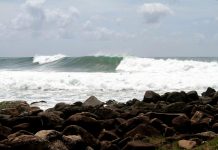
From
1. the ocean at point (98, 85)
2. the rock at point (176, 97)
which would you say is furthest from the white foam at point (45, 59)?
the rock at point (176, 97)

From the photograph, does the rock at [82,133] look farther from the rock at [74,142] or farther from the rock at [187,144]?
the rock at [187,144]

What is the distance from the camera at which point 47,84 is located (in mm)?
30344

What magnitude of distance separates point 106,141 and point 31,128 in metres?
2.09

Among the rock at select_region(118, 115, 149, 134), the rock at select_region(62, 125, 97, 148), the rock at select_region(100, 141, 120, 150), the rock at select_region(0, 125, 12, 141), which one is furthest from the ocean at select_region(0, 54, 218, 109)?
the rock at select_region(100, 141, 120, 150)

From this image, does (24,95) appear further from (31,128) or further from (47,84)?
(31,128)

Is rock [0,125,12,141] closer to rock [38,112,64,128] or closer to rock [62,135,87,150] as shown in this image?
rock [38,112,64,128]

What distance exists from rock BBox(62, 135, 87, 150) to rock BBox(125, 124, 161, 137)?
1.63m

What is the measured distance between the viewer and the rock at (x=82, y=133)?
1049cm

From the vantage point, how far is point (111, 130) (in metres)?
12.0

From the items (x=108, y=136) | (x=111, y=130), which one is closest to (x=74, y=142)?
(x=108, y=136)

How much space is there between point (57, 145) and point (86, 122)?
2465mm

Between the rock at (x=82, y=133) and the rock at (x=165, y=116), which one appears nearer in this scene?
the rock at (x=82, y=133)

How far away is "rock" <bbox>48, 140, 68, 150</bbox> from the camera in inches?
363

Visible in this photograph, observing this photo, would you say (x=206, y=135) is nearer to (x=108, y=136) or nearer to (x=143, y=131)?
(x=143, y=131)
